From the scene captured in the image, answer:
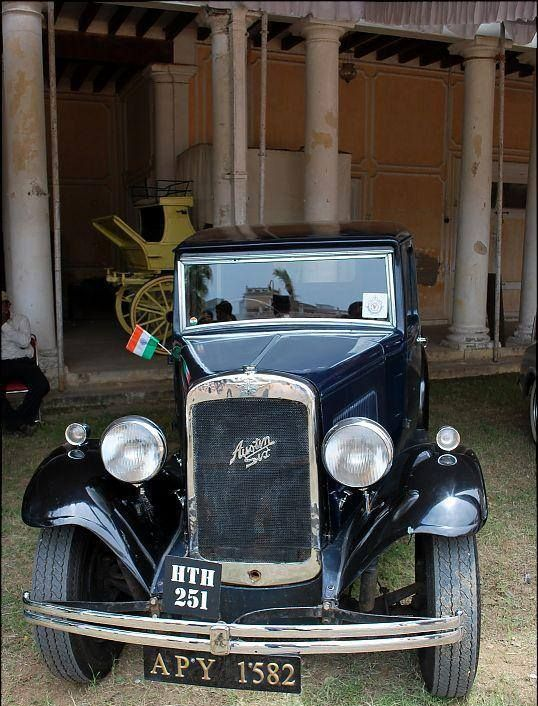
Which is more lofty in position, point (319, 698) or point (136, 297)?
point (136, 297)

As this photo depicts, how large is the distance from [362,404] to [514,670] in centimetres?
124

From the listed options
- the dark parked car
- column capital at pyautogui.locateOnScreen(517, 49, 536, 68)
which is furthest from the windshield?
column capital at pyautogui.locateOnScreen(517, 49, 536, 68)

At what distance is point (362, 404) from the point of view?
3049 mm

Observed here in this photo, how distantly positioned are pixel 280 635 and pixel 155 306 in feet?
21.1

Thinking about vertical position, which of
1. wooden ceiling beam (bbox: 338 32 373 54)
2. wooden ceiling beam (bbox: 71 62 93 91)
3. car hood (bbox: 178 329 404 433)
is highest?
wooden ceiling beam (bbox: 71 62 93 91)

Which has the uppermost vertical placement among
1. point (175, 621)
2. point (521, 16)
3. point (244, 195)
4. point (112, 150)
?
point (112, 150)

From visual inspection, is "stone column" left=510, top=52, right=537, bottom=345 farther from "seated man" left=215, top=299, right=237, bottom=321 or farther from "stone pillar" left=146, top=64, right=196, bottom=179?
"seated man" left=215, top=299, right=237, bottom=321

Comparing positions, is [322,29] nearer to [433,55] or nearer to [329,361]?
Answer: [433,55]

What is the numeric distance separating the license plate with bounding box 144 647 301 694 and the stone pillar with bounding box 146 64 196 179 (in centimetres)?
930

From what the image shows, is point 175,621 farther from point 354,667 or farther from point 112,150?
point 112,150

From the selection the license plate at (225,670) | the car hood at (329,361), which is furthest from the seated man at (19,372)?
the license plate at (225,670)

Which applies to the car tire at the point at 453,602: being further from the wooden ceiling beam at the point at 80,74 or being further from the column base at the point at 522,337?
the wooden ceiling beam at the point at 80,74

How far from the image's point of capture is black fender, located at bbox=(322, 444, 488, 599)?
8.42ft

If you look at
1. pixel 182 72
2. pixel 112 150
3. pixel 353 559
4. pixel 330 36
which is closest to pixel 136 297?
pixel 330 36
